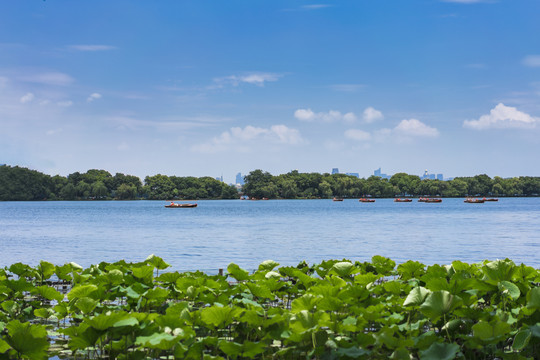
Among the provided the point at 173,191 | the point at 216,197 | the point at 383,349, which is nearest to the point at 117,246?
the point at 383,349

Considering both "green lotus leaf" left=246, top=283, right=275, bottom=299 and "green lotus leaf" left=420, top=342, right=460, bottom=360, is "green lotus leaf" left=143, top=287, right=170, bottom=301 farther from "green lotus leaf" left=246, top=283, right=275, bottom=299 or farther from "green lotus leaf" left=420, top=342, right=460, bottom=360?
"green lotus leaf" left=420, top=342, right=460, bottom=360

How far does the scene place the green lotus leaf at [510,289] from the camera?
6.05 m

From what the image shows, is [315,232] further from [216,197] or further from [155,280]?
[216,197]

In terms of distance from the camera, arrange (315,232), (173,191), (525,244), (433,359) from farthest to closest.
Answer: (173,191)
(315,232)
(525,244)
(433,359)

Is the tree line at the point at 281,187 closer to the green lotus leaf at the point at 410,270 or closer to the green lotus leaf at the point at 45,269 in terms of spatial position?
the green lotus leaf at the point at 45,269

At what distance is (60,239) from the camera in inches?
1588

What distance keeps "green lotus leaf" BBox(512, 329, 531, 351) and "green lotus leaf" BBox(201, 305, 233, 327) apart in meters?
2.74

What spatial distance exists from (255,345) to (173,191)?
→ 17667 cm

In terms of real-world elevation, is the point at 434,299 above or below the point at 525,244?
above

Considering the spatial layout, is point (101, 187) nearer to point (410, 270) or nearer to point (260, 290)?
point (410, 270)

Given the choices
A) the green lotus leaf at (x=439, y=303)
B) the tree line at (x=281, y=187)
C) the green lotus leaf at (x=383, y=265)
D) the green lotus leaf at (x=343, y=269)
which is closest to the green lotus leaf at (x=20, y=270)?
the green lotus leaf at (x=343, y=269)

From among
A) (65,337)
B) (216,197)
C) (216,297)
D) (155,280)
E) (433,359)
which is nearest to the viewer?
(433,359)

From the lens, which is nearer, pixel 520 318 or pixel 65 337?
pixel 520 318

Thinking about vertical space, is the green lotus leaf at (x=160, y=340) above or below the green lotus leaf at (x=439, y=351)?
above
